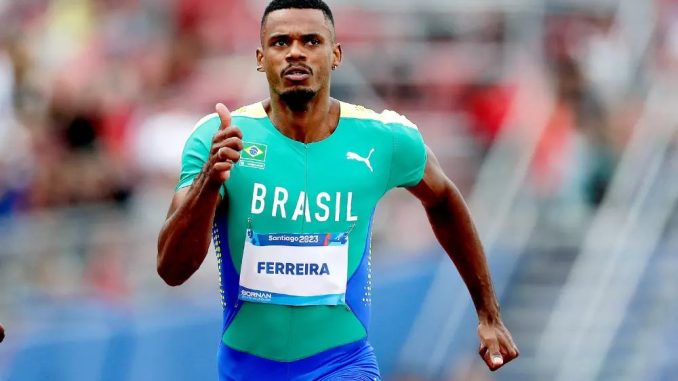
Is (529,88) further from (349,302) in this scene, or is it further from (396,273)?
(349,302)

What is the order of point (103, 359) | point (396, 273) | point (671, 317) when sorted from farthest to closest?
1. point (671, 317)
2. point (396, 273)
3. point (103, 359)

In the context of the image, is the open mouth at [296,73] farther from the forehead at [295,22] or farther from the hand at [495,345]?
the hand at [495,345]

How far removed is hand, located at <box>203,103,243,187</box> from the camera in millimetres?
6746

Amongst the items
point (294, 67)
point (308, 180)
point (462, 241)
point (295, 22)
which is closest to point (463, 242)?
point (462, 241)

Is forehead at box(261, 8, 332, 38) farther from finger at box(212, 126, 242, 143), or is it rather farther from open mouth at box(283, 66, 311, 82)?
finger at box(212, 126, 242, 143)

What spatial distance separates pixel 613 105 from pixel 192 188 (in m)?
9.92

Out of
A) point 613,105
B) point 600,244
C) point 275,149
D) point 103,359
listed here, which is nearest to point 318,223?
point 275,149

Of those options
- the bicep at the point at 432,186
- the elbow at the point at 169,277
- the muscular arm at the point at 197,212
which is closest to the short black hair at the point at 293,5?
the muscular arm at the point at 197,212

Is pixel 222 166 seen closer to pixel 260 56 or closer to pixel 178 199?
pixel 178 199

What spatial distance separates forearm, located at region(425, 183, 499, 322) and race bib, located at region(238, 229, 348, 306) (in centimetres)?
88

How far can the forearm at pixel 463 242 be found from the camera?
8227mm

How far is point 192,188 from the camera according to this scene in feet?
23.0

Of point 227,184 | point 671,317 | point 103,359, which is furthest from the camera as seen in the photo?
point 671,317

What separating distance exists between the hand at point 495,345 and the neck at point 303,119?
4.20ft
